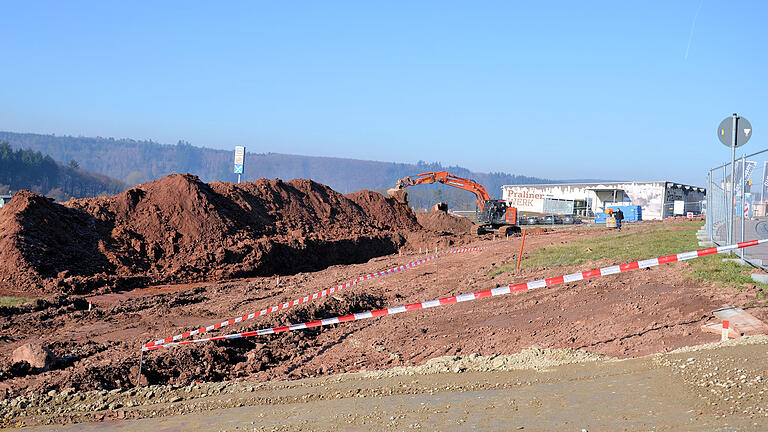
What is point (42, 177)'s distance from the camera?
148 meters

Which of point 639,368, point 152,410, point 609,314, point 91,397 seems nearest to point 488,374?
point 639,368

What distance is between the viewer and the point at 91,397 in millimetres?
8133

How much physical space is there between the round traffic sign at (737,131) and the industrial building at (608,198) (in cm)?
4752

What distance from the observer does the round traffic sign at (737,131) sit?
37.7 ft

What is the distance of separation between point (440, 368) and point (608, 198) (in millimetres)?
64578

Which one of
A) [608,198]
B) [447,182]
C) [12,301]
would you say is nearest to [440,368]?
[12,301]

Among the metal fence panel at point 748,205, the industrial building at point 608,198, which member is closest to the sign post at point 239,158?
the metal fence panel at point 748,205

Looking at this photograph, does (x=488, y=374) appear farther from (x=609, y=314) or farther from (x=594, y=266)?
(x=594, y=266)

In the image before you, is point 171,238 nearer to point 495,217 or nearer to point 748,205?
point 495,217

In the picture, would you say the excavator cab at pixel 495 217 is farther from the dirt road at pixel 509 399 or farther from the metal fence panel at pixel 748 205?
the dirt road at pixel 509 399

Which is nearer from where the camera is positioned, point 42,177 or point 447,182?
point 447,182

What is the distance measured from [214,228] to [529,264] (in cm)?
1575

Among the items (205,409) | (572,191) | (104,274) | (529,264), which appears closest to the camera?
(205,409)

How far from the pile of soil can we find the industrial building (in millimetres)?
34730
